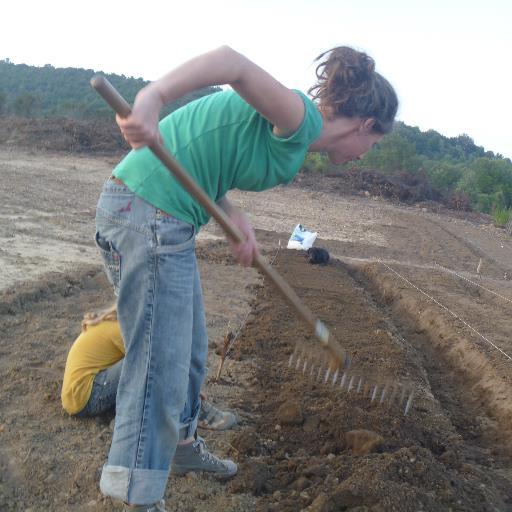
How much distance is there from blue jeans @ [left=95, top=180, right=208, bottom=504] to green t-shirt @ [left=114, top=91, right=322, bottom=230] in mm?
59

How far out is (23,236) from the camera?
7.00 m

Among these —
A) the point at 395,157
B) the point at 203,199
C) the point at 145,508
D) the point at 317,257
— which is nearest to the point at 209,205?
the point at 203,199

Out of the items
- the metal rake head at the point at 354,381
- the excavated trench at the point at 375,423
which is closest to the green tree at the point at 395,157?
the excavated trench at the point at 375,423

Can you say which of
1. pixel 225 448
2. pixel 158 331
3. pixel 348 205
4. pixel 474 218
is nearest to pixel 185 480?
pixel 225 448

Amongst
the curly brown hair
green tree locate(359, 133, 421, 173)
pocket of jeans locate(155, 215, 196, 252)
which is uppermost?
green tree locate(359, 133, 421, 173)

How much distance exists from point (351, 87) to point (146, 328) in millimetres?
1051

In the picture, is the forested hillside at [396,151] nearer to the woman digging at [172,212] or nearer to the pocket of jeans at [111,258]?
the woman digging at [172,212]

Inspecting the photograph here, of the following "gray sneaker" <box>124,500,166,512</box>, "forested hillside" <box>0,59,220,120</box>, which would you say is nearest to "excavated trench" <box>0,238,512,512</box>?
"gray sneaker" <box>124,500,166,512</box>

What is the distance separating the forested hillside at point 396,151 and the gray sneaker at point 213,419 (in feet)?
5.41

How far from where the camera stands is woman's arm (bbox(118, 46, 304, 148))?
1.77 meters

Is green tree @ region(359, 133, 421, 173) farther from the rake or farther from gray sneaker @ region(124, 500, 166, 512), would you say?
gray sneaker @ region(124, 500, 166, 512)

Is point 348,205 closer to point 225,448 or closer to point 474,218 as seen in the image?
point 474,218

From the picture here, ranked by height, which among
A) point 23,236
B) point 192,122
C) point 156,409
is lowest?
point 23,236

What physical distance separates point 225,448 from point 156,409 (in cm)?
112
